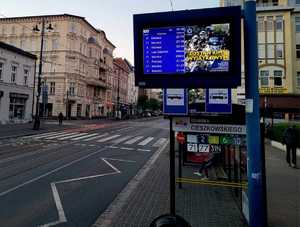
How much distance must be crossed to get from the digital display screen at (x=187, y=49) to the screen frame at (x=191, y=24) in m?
0.07

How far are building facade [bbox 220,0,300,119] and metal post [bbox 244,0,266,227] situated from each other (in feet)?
100.0

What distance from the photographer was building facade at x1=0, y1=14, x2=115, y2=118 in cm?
5472

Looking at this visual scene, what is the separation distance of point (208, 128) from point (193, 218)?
180 centimetres

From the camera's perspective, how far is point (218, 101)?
5.09 metres

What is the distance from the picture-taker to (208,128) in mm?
5379

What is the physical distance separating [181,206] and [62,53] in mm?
53474

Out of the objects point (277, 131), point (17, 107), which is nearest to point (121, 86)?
point (17, 107)

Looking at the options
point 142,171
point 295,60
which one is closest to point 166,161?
point 142,171

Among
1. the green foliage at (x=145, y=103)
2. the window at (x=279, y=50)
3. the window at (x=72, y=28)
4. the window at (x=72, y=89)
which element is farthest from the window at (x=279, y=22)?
the green foliage at (x=145, y=103)

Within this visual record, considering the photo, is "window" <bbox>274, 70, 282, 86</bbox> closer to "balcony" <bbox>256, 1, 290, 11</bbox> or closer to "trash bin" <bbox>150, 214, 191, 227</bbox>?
"balcony" <bbox>256, 1, 290, 11</bbox>

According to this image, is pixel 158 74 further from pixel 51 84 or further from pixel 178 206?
pixel 51 84

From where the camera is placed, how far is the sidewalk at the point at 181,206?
548cm

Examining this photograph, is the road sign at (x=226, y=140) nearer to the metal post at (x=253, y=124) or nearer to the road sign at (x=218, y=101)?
the road sign at (x=218, y=101)

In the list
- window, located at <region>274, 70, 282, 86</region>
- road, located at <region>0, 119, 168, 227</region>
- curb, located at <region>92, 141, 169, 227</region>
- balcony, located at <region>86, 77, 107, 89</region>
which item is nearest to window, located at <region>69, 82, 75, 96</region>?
balcony, located at <region>86, 77, 107, 89</region>
